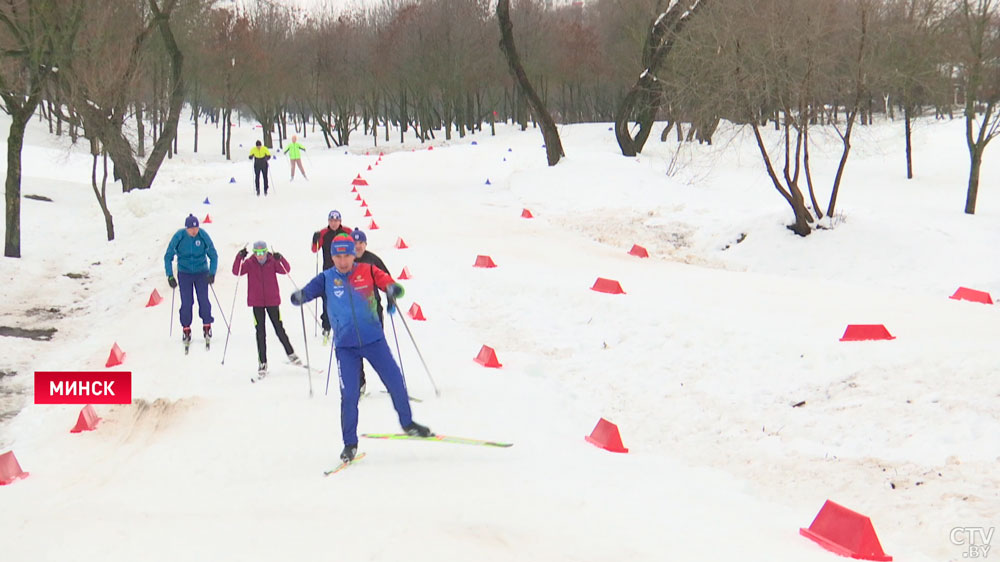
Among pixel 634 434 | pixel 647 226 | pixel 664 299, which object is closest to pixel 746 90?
pixel 647 226

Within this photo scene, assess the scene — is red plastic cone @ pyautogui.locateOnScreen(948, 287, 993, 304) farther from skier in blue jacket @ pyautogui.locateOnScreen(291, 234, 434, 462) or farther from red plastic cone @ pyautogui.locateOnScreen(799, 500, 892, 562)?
skier in blue jacket @ pyautogui.locateOnScreen(291, 234, 434, 462)

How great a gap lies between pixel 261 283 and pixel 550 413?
376 centimetres

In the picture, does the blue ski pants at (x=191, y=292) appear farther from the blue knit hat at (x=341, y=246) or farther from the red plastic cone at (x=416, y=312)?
the blue knit hat at (x=341, y=246)

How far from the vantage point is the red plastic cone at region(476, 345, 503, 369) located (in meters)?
10.0

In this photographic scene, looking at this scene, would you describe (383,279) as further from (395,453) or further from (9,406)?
(9,406)

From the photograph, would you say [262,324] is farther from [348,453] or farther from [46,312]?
[46,312]

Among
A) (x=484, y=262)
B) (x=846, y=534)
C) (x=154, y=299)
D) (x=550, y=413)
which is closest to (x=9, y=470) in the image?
(x=550, y=413)

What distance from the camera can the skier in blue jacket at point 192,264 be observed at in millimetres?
10664

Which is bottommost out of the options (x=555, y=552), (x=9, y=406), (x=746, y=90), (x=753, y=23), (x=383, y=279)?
(x=9, y=406)

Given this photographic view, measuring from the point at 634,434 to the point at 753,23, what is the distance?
12.1m

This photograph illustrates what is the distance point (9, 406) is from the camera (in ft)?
30.2

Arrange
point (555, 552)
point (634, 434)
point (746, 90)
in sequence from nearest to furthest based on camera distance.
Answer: point (555, 552) → point (634, 434) → point (746, 90)

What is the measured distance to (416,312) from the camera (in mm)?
12469

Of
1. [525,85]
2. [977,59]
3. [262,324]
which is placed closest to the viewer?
[262,324]
